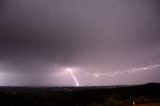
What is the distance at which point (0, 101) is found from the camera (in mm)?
69625

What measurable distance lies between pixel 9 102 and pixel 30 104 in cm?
776

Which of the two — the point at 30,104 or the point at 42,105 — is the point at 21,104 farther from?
the point at 42,105

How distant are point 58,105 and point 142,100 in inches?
1225

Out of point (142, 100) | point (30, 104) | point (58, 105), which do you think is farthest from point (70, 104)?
point (142, 100)

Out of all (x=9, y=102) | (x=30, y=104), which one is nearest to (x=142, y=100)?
(x=30, y=104)

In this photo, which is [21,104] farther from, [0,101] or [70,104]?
[70,104]

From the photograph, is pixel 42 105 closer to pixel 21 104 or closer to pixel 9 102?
pixel 21 104

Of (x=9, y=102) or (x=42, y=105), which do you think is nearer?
(x=42, y=105)

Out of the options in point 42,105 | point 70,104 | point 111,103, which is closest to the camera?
point 111,103

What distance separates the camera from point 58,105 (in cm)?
6300

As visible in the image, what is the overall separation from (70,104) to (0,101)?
58.5 ft

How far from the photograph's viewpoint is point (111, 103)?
33750 millimetres

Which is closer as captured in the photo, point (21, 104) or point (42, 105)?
point (42, 105)

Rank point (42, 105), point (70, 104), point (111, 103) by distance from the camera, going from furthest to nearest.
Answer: point (70, 104) < point (42, 105) < point (111, 103)
